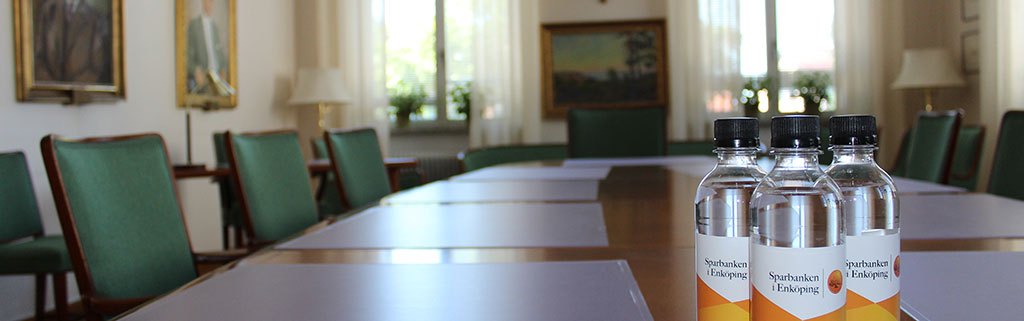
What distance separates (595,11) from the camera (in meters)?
6.68

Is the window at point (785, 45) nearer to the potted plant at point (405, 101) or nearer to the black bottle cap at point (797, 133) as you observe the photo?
the potted plant at point (405, 101)

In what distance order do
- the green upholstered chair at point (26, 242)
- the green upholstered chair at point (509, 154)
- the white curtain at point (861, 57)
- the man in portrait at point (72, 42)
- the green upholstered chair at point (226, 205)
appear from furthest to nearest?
1. the white curtain at point (861, 57)
2. the green upholstered chair at point (509, 154)
3. the green upholstered chair at point (226, 205)
4. the man in portrait at point (72, 42)
5. the green upholstered chair at point (26, 242)

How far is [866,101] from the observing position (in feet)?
20.4

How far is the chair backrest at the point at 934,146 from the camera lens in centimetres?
266

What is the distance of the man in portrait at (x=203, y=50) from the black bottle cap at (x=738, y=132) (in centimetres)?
503

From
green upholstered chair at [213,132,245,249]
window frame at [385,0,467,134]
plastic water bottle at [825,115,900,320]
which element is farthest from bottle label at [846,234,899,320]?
window frame at [385,0,467,134]

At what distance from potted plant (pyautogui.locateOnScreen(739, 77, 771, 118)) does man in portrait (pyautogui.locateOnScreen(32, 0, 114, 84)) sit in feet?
15.0

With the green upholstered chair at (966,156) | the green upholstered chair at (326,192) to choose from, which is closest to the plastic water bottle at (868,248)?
the green upholstered chair at (326,192)

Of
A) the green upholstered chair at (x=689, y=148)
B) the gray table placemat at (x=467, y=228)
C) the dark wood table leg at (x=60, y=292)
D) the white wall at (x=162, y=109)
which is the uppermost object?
the white wall at (x=162, y=109)

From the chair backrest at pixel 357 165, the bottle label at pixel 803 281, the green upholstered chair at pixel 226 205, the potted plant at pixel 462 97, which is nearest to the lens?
the bottle label at pixel 803 281


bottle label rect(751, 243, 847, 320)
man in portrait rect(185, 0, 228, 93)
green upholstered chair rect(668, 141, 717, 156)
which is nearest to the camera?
bottle label rect(751, 243, 847, 320)

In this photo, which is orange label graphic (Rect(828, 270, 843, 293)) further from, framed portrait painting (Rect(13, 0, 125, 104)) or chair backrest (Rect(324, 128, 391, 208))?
framed portrait painting (Rect(13, 0, 125, 104))

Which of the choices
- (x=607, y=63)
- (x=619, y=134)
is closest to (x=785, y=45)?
(x=607, y=63)

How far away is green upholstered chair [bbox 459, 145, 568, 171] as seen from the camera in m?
5.62
